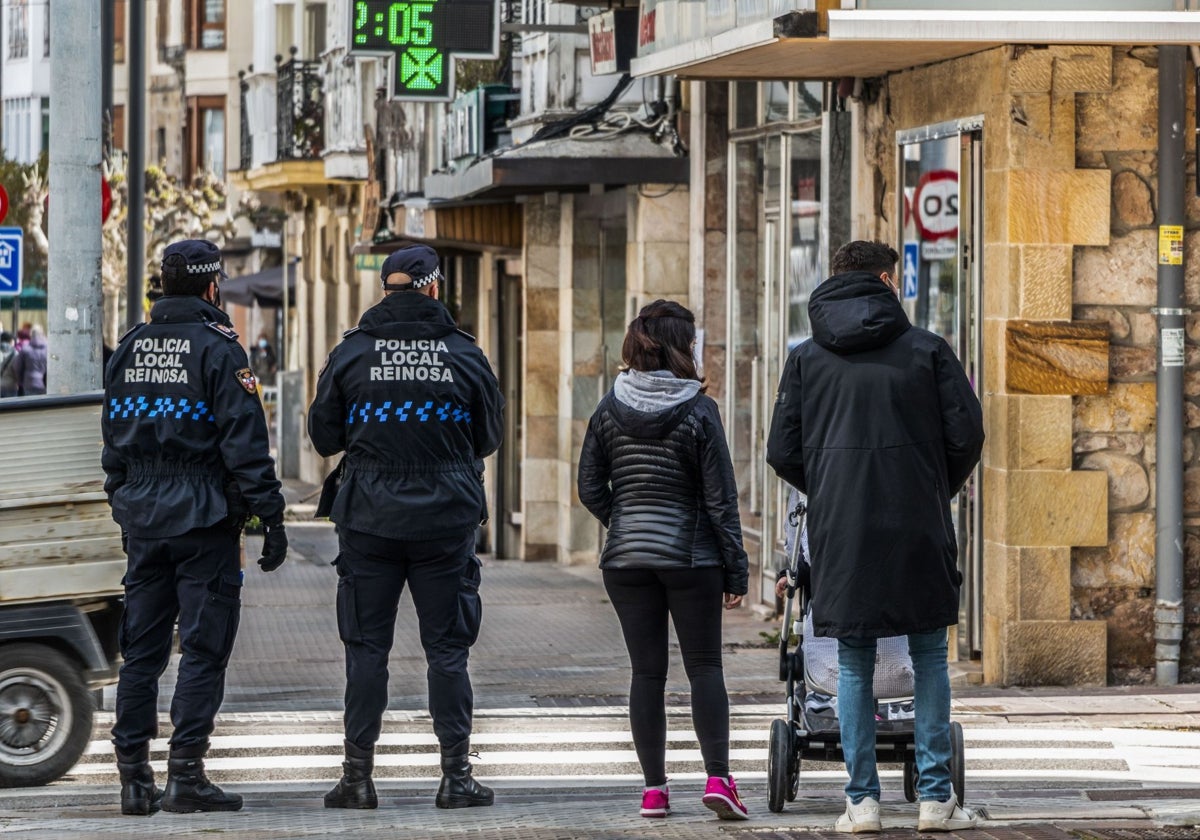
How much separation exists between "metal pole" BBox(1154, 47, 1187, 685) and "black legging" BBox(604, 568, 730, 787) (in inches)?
163

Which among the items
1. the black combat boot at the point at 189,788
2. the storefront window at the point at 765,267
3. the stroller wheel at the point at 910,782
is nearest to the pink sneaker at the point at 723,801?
the stroller wheel at the point at 910,782

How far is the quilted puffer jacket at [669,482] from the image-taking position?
7598mm

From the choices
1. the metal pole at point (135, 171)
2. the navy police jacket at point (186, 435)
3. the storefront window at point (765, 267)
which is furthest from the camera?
Answer: the metal pole at point (135, 171)

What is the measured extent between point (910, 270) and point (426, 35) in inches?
241

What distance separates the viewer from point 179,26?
54.7m

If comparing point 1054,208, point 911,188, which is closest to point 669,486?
point 1054,208

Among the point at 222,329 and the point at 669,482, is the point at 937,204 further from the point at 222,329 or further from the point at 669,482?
the point at 222,329

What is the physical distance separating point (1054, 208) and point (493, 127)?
992 centimetres

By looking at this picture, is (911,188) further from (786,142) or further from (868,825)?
(868,825)

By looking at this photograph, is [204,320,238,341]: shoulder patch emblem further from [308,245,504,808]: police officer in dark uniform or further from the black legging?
the black legging

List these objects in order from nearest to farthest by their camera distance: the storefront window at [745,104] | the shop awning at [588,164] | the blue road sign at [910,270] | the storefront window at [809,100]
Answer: the blue road sign at [910,270] → the storefront window at [809,100] → the storefront window at [745,104] → the shop awning at [588,164]

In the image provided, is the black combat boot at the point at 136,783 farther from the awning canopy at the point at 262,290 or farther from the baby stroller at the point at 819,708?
the awning canopy at the point at 262,290

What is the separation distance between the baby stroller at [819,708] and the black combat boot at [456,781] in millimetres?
989

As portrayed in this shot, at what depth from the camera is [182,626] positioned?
25.8 ft
